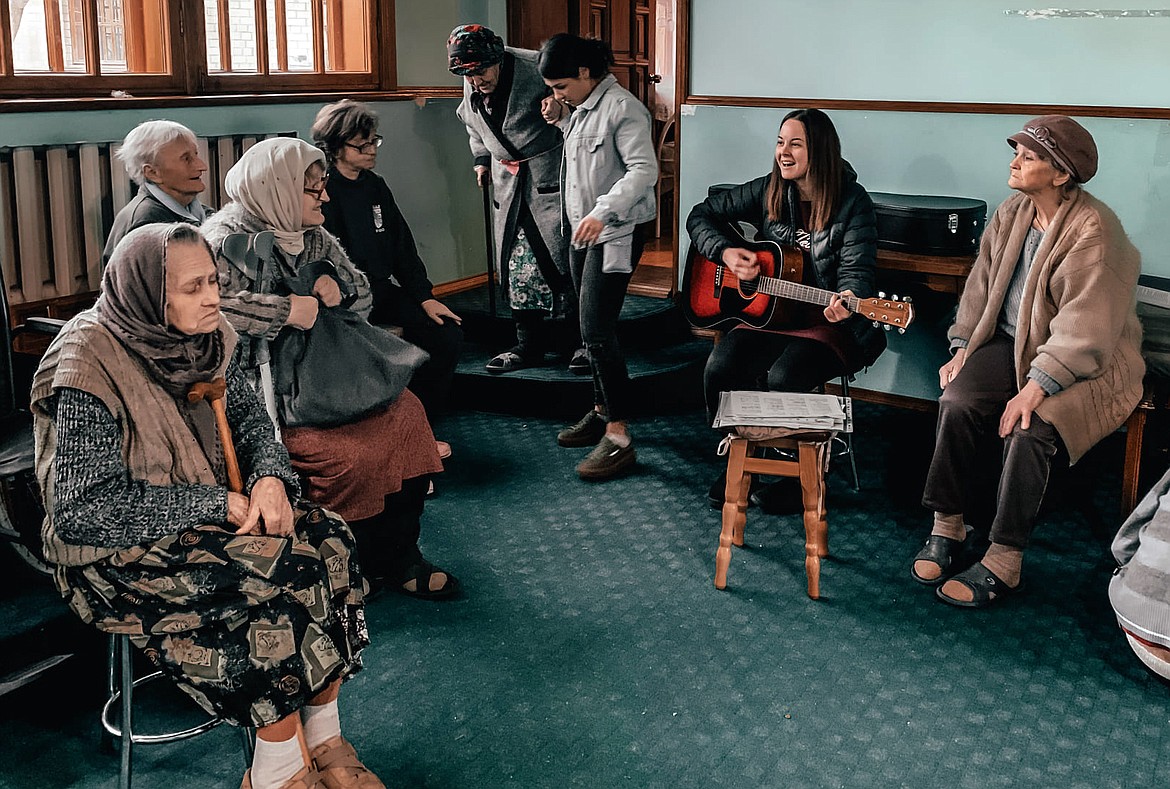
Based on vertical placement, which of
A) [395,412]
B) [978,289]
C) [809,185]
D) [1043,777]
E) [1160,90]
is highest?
[1160,90]

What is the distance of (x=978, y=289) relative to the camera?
356cm

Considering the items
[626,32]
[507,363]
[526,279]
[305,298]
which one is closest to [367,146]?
[526,279]

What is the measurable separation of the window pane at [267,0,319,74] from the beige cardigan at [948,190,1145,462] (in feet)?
10.8

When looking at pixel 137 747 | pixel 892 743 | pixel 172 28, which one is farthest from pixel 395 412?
pixel 172 28

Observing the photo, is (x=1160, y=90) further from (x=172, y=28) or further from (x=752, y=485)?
(x=172, y=28)

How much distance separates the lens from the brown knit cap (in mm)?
3193

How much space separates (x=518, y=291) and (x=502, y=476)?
0.98 m

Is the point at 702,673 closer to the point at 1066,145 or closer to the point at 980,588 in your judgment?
the point at 980,588

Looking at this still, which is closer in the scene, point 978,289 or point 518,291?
point 978,289

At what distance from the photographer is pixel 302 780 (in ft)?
7.10

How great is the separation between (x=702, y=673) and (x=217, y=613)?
4.08 feet

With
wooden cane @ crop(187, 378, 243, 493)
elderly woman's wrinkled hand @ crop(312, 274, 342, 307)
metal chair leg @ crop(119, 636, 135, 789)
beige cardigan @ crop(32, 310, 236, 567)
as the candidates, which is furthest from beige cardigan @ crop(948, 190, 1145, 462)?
metal chair leg @ crop(119, 636, 135, 789)

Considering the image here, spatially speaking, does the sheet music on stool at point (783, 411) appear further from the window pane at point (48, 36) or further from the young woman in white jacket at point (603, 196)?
the window pane at point (48, 36)

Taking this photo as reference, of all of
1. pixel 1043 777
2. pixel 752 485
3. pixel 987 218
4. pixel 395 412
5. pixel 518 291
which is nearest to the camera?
pixel 1043 777
